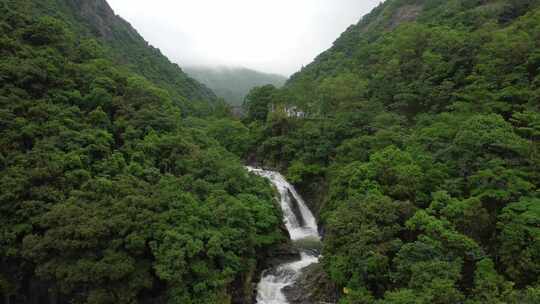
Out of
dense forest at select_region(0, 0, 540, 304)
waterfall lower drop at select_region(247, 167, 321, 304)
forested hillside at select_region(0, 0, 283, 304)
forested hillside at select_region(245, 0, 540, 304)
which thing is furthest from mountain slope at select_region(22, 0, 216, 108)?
forested hillside at select_region(245, 0, 540, 304)

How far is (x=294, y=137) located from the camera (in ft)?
124

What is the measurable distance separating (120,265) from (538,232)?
1758 centimetres

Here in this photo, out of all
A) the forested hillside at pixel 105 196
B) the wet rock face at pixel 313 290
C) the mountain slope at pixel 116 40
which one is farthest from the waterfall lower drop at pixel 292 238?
the mountain slope at pixel 116 40

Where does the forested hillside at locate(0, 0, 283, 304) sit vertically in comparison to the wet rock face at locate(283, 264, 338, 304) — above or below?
above

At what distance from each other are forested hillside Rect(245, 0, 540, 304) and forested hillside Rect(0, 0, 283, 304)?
253 inches

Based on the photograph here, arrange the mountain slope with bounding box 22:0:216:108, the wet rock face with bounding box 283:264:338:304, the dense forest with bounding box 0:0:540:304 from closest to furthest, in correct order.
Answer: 1. the dense forest with bounding box 0:0:540:304
2. the wet rock face with bounding box 283:264:338:304
3. the mountain slope with bounding box 22:0:216:108

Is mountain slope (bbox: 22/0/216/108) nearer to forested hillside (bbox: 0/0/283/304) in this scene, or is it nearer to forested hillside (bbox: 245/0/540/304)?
forested hillside (bbox: 0/0/283/304)

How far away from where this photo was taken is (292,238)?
27.3 metres

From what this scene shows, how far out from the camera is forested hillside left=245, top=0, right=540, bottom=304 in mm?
13003

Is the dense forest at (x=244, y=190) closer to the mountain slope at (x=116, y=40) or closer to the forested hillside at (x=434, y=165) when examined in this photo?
the forested hillside at (x=434, y=165)

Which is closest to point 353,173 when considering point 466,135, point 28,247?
point 466,135

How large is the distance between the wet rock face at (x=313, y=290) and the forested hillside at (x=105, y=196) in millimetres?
2760

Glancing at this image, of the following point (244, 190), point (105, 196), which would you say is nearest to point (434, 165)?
point (244, 190)

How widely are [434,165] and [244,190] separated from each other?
13.1m
